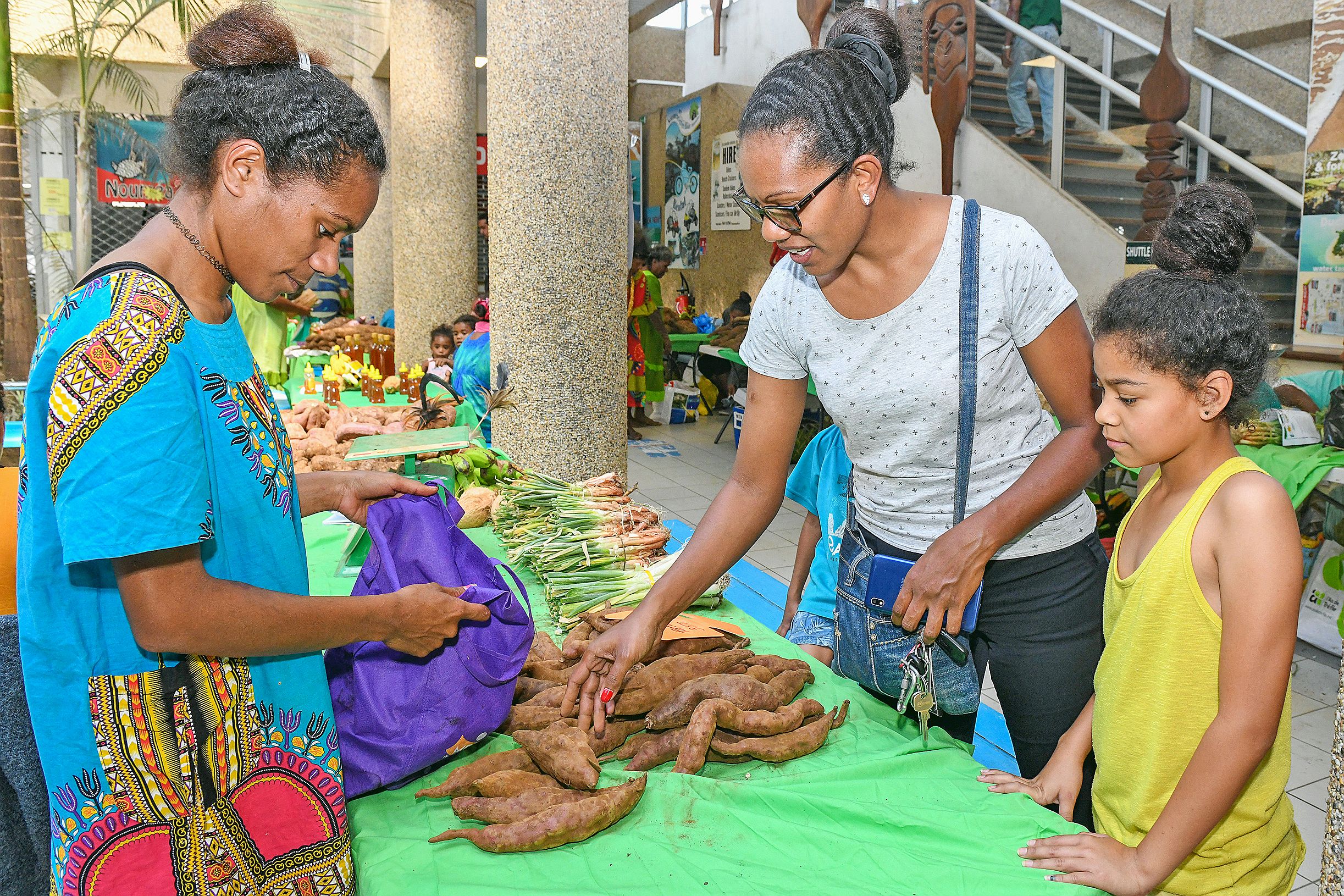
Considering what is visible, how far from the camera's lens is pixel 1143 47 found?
26.5 feet

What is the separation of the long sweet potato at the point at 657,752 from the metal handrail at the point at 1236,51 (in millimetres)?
8428

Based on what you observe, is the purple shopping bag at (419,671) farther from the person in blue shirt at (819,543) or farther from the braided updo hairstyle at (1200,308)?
the braided updo hairstyle at (1200,308)

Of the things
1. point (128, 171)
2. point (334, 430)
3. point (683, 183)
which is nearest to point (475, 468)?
point (334, 430)

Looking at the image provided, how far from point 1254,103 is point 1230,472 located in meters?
7.23

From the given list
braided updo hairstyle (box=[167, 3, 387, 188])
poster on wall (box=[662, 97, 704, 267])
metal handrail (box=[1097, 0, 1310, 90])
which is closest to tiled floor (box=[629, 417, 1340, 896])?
braided updo hairstyle (box=[167, 3, 387, 188])

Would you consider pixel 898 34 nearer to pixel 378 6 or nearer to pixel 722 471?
pixel 722 471

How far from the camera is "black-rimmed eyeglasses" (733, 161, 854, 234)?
1.63 meters

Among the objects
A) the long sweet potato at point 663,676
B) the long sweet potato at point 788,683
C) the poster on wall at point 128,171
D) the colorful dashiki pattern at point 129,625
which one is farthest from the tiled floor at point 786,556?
the poster on wall at point 128,171

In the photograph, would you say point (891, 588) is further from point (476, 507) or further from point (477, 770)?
point (476, 507)

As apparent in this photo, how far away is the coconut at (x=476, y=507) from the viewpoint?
368cm

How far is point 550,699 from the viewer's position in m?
2.00

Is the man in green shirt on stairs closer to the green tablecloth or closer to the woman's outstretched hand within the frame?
the green tablecloth

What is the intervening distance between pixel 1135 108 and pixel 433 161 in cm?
591

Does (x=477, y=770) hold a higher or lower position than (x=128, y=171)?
lower
